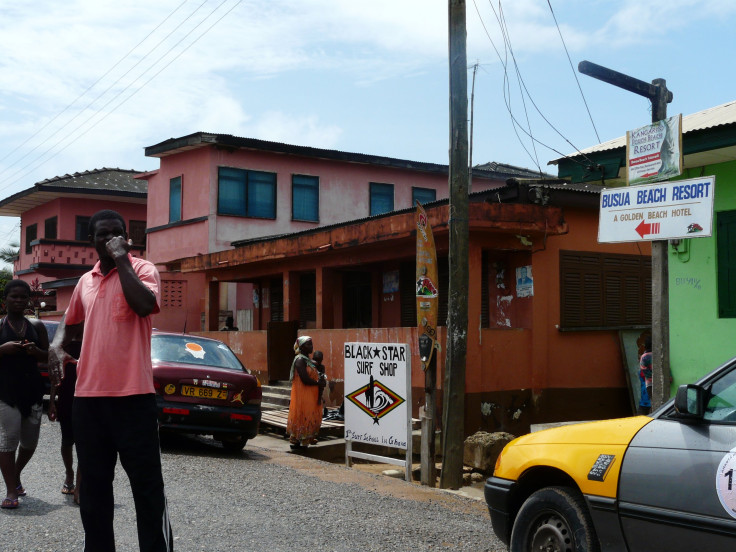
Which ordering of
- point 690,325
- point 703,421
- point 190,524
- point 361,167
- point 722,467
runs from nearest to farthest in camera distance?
point 722,467, point 703,421, point 190,524, point 690,325, point 361,167

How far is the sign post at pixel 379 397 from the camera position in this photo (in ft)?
33.8

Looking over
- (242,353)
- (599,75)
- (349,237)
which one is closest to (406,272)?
(349,237)

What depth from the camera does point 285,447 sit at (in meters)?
13.6

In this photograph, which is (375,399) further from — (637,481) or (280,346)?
(280,346)

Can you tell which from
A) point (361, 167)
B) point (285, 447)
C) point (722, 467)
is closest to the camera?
point (722, 467)

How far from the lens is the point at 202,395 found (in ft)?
37.1

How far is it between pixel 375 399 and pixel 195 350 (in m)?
2.96

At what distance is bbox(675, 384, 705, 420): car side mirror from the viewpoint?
14.8 feet

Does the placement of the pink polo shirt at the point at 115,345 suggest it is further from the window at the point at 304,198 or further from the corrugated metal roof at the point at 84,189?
the corrugated metal roof at the point at 84,189

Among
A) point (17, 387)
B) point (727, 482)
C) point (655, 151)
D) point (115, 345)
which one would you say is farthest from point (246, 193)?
point (727, 482)

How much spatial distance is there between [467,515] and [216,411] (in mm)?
4511

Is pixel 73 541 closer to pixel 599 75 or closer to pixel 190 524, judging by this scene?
pixel 190 524

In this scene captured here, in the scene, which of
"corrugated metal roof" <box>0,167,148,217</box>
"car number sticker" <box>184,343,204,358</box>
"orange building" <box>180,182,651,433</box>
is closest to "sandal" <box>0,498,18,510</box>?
"car number sticker" <box>184,343,204,358</box>

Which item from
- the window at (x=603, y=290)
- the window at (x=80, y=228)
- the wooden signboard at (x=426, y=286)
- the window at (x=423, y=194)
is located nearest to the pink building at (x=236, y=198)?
the window at (x=423, y=194)
